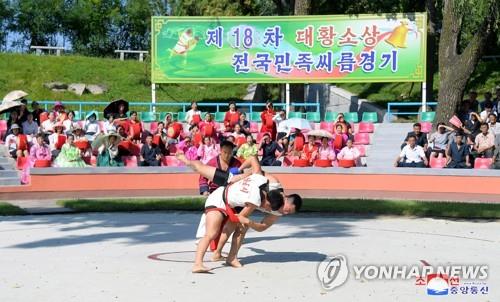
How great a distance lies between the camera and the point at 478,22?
25.0 meters

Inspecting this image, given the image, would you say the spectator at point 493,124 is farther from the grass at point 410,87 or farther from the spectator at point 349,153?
the grass at point 410,87

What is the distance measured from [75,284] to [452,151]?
14082 mm

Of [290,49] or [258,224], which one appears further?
[290,49]

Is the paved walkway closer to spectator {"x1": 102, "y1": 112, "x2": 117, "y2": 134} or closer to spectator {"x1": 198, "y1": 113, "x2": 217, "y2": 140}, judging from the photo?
spectator {"x1": 198, "y1": 113, "x2": 217, "y2": 140}

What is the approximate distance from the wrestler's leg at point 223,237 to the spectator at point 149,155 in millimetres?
11974

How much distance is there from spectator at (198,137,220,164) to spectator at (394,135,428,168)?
472 centimetres

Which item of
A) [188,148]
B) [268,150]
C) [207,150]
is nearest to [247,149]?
[207,150]

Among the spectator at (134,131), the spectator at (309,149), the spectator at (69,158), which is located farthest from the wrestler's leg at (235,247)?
the spectator at (134,131)

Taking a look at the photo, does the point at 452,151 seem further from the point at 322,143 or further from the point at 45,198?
the point at 45,198

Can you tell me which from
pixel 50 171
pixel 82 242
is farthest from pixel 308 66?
pixel 82 242

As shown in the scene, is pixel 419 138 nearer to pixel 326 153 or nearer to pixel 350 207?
pixel 326 153

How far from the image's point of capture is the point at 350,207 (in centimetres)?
1794

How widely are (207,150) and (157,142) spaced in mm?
1584

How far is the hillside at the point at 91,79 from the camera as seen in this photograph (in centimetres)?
3891
